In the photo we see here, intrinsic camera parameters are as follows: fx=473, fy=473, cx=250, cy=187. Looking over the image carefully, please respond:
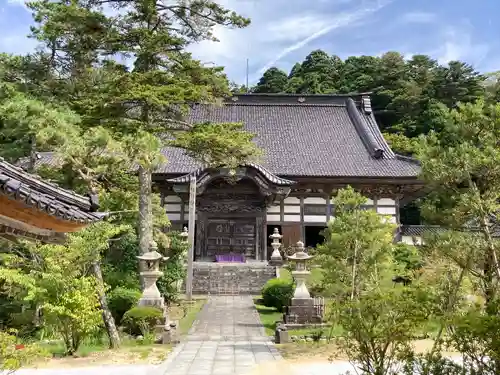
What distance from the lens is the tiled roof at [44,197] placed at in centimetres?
399

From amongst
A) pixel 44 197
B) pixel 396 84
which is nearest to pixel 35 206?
pixel 44 197

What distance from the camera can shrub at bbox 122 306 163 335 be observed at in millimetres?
11984

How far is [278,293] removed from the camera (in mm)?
16031

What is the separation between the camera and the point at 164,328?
38.5ft

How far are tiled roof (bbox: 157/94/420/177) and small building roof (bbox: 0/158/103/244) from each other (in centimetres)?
1726

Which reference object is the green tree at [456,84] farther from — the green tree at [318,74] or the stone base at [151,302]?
the stone base at [151,302]

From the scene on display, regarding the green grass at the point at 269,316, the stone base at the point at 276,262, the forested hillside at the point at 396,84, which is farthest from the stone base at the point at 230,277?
the forested hillside at the point at 396,84

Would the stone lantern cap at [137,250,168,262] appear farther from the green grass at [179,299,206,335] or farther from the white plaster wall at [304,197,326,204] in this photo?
the white plaster wall at [304,197,326,204]

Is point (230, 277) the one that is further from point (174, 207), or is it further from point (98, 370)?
point (98, 370)

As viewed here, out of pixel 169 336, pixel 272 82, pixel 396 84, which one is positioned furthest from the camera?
pixel 272 82

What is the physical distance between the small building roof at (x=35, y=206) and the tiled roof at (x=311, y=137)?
56.6ft

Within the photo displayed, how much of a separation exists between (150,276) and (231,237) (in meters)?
10.8

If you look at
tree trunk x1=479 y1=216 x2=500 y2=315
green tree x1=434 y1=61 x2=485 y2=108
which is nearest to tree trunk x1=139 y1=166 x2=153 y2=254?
tree trunk x1=479 y1=216 x2=500 y2=315

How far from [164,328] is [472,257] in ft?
24.4
